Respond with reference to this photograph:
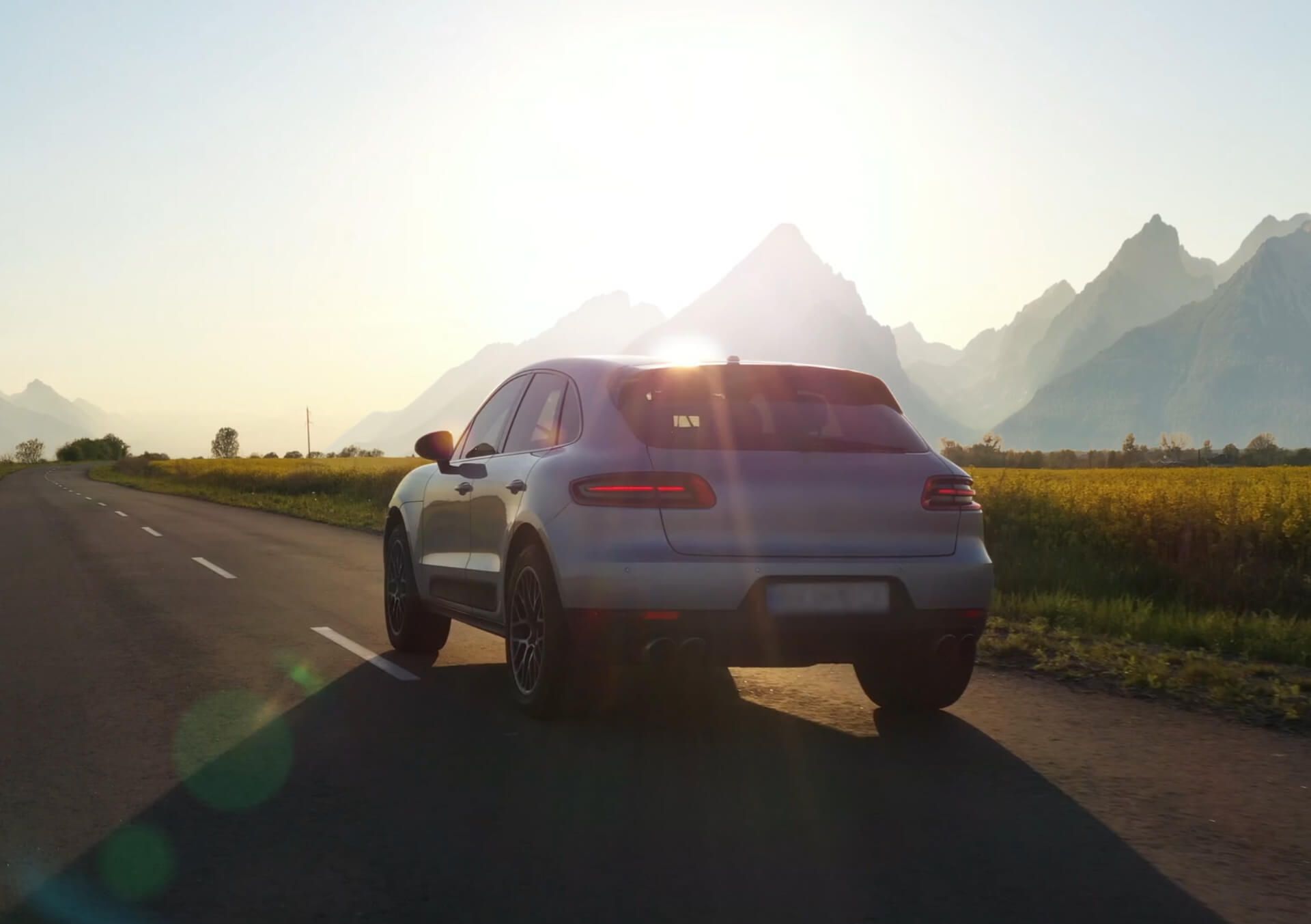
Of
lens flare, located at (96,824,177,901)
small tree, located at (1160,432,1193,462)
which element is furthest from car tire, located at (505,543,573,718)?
small tree, located at (1160,432,1193,462)

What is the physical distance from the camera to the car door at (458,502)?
22.3 feet

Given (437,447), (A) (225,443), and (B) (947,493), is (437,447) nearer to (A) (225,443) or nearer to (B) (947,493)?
(B) (947,493)

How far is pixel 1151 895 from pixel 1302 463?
113 feet

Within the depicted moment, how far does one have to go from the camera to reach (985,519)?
45.4 feet

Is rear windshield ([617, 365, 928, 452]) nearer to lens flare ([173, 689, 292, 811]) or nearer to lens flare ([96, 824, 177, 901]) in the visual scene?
lens flare ([173, 689, 292, 811])

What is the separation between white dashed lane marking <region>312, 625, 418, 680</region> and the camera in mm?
7246

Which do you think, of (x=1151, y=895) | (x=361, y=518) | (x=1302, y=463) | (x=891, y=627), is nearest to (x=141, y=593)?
(x=891, y=627)

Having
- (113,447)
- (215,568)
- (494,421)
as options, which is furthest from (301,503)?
(113,447)

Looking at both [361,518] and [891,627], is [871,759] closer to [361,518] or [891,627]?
[891,627]

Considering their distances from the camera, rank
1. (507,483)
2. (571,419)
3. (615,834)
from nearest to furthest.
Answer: (615,834)
(571,419)
(507,483)

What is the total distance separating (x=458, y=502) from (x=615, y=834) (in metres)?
3.19

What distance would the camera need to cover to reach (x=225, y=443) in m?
185

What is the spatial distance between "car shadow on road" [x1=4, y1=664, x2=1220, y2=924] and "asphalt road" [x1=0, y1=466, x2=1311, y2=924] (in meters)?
0.01

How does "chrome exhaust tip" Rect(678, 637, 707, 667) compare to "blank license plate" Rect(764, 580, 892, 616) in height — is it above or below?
below
